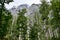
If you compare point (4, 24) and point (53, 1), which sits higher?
point (53, 1)

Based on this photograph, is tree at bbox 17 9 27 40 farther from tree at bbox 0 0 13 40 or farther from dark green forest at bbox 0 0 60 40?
tree at bbox 0 0 13 40

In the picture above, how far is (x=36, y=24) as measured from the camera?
2255 inches

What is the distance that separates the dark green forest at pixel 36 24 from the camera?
23297 mm

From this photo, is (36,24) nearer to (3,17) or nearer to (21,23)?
(21,23)

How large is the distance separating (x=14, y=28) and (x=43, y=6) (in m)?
10.1

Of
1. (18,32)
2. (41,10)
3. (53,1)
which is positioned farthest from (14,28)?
(53,1)

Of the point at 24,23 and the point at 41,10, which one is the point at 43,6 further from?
the point at 24,23

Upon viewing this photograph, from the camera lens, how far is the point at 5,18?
23359mm

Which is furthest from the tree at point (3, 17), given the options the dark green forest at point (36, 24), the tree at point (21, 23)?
the tree at point (21, 23)

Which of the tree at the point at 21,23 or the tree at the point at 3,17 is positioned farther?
the tree at the point at 21,23

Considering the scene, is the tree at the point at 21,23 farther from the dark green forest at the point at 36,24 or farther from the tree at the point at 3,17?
the tree at the point at 3,17

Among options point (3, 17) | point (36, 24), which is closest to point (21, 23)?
point (36, 24)

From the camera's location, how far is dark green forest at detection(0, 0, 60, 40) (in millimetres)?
23297

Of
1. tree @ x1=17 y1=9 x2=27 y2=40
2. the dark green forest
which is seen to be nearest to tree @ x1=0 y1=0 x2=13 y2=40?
the dark green forest
